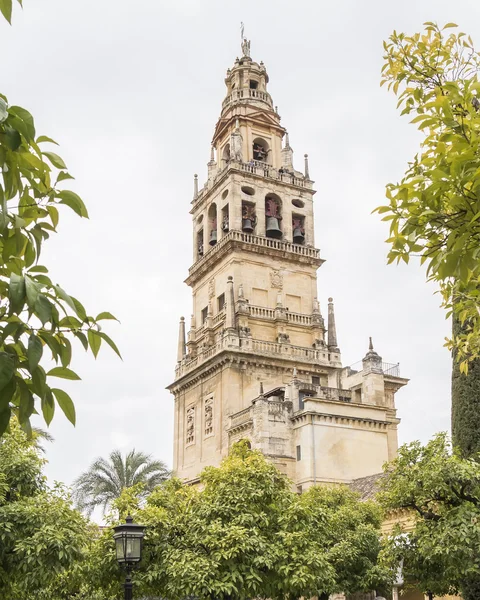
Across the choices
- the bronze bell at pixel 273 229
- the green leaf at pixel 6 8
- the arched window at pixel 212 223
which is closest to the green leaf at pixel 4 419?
the green leaf at pixel 6 8

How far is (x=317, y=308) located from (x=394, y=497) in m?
26.6

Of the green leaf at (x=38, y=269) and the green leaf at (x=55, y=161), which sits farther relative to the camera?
the green leaf at (x=55, y=161)

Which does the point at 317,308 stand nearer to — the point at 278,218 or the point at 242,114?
the point at 278,218

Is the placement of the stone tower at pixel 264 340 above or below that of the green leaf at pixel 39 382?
above

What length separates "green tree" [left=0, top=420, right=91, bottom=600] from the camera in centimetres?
1662

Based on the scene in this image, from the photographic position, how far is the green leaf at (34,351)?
3.15 m

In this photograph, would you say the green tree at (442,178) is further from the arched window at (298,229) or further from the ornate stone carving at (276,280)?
the arched window at (298,229)

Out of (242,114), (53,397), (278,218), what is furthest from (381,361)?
(53,397)

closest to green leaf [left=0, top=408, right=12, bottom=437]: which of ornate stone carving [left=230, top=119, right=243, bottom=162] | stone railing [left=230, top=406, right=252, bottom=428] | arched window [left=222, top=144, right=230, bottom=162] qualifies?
stone railing [left=230, top=406, right=252, bottom=428]

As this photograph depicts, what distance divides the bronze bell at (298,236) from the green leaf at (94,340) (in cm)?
4409

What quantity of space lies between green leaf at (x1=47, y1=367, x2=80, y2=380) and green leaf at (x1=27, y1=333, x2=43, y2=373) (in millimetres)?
361

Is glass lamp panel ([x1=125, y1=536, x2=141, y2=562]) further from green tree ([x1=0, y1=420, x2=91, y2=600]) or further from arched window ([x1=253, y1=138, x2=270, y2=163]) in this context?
arched window ([x1=253, y1=138, x2=270, y2=163])

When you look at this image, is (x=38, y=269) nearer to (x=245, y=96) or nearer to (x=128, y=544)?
(x=128, y=544)

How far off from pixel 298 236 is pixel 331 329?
627 cm
